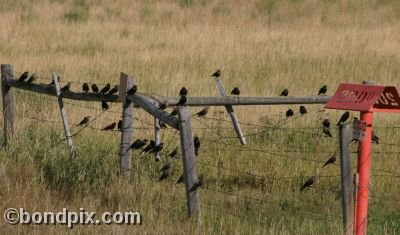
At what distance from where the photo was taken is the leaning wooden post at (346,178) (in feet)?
23.3

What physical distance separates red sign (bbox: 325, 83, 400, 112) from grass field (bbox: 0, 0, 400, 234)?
1199mm

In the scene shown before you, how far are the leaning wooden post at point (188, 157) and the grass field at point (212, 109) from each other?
7.3 inches

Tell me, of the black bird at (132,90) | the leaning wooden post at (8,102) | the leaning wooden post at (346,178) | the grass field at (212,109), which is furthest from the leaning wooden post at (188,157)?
the leaning wooden post at (8,102)

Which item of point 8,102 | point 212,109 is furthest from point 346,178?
point 212,109

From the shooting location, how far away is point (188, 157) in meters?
7.59

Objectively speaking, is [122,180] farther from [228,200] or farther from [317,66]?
[317,66]

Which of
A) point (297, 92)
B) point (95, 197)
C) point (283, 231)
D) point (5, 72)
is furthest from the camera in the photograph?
point (297, 92)

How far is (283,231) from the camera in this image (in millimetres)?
7270

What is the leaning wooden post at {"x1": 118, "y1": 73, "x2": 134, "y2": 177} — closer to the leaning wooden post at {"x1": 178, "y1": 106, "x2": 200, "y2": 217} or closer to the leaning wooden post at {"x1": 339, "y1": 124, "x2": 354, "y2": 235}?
the leaning wooden post at {"x1": 178, "y1": 106, "x2": 200, "y2": 217}

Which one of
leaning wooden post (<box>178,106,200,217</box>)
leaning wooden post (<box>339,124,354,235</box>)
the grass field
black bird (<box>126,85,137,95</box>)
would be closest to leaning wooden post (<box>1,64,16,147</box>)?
the grass field

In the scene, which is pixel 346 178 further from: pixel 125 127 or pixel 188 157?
pixel 125 127

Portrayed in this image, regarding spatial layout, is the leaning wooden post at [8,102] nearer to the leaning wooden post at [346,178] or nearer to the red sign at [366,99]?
the leaning wooden post at [346,178]

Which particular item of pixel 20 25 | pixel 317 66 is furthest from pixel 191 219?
pixel 20 25

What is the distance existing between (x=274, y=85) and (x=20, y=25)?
9.35 meters
